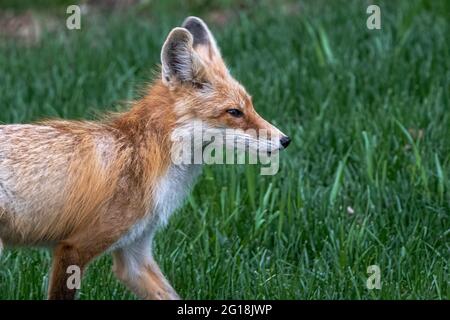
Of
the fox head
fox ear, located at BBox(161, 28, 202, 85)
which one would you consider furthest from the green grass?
fox ear, located at BBox(161, 28, 202, 85)

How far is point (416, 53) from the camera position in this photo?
9742mm

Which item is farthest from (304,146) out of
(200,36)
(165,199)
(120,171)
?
(120,171)

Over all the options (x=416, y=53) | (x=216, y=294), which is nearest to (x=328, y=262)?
(x=216, y=294)

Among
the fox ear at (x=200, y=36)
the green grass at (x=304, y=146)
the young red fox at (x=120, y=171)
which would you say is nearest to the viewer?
the young red fox at (x=120, y=171)

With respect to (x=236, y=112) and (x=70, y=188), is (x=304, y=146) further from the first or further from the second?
(x=70, y=188)

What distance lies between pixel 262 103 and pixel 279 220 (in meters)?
2.24

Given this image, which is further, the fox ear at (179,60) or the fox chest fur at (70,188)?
the fox ear at (179,60)

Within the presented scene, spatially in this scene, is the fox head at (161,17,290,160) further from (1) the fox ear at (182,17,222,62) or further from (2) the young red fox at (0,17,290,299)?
(1) the fox ear at (182,17,222,62)

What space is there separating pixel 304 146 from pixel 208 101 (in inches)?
95.5

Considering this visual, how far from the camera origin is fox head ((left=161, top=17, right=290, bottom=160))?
19.2 feet

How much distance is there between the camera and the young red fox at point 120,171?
5691 mm

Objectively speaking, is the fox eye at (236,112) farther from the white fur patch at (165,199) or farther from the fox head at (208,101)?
the white fur patch at (165,199)

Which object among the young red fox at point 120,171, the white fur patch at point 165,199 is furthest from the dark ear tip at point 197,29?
the white fur patch at point 165,199

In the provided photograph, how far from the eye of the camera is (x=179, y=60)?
609cm
